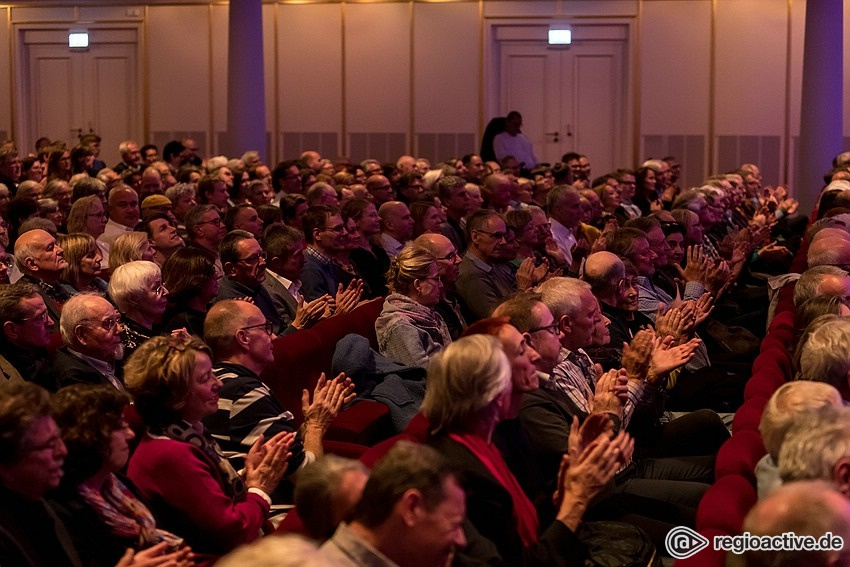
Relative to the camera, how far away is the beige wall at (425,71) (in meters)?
17.7

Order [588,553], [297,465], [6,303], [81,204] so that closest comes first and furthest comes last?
1. [588,553]
2. [297,465]
3. [6,303]
4. [81,204]

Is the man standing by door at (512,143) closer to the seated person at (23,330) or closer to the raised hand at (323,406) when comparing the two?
the seated person at (23,330)

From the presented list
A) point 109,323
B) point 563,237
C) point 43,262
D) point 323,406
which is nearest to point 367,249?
point 563,237

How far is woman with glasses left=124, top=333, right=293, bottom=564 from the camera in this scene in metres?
3.50

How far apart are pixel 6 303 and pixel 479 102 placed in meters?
13.9

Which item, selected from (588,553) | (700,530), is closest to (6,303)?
(588,553)

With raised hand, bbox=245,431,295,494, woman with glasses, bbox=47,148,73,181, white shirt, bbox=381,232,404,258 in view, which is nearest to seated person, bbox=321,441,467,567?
raised hand, bbox=245,431,295,494

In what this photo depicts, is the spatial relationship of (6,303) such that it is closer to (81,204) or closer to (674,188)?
(81,204)

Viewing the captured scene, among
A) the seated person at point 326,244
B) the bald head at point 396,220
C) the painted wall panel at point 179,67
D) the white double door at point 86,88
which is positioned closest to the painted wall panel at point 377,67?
the painted wall panel at point 179,67

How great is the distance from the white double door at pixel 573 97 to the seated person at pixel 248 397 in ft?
46.1

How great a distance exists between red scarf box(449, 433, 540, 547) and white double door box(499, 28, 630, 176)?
15081 millimetres

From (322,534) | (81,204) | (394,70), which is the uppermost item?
(394,70)

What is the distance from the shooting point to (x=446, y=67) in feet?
59.9

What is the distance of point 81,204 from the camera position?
785 cm
